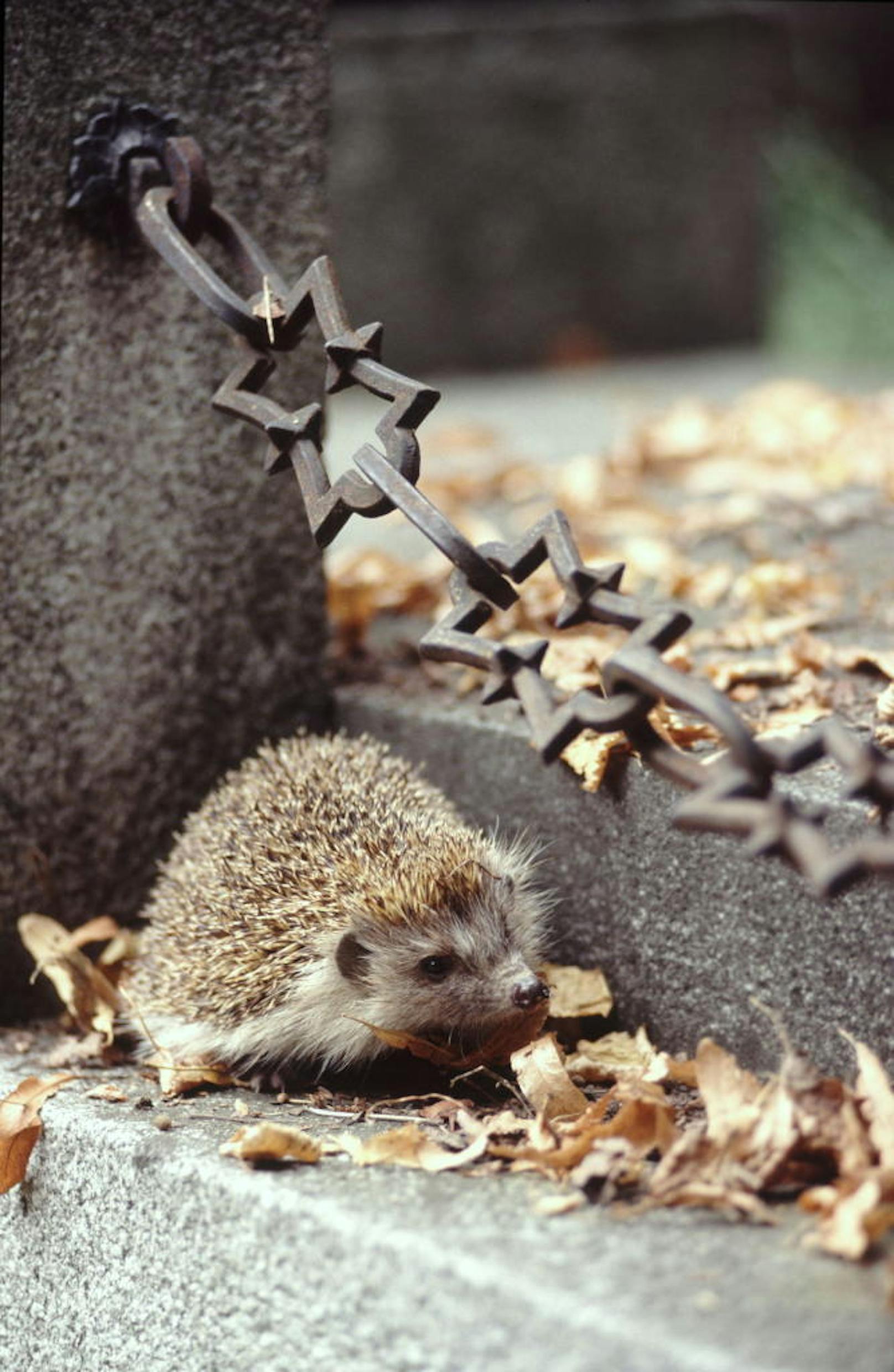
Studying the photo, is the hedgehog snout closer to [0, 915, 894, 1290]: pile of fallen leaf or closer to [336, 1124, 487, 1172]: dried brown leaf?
[0, 915, 894, 1290]: pile of fallen leaf

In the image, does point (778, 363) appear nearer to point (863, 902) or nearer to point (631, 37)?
point (631, 37)

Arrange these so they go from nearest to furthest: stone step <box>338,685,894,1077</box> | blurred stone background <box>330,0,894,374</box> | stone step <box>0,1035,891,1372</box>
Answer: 1. stone step <box>0,1035,891,1372</box>
2. stone step <box>338,685,894,1077</box>
3. blurred stone background <box>330,0,894,374</box>

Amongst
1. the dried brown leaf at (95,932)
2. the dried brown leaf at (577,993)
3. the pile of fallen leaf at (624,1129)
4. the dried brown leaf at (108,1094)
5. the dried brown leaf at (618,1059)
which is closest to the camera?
the pile of fallen leaf at (624,1129)

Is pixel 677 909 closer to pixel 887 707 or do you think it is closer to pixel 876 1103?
pixel 887 707

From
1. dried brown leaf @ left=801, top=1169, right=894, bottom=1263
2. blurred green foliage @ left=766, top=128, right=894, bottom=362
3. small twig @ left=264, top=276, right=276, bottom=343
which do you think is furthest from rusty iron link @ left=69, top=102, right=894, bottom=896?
blurred green foliage @ left=766, top=128, right=894, bottom=362

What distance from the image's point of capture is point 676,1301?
1980 mm

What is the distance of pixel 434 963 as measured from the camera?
2.97m

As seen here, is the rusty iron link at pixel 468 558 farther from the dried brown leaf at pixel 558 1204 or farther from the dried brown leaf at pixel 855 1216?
the dried brown leaf at pixel 558 1204

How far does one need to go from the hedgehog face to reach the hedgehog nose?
5cm

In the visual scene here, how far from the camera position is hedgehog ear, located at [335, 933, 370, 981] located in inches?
116

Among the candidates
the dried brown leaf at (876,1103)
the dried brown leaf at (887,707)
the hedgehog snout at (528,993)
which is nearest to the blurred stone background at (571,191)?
the dried brown leaf at (887,707)

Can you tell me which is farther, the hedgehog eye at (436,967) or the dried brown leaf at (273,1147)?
the hedgehog eye at (436,967)

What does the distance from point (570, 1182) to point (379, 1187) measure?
279mm

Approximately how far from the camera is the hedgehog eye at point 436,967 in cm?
297
